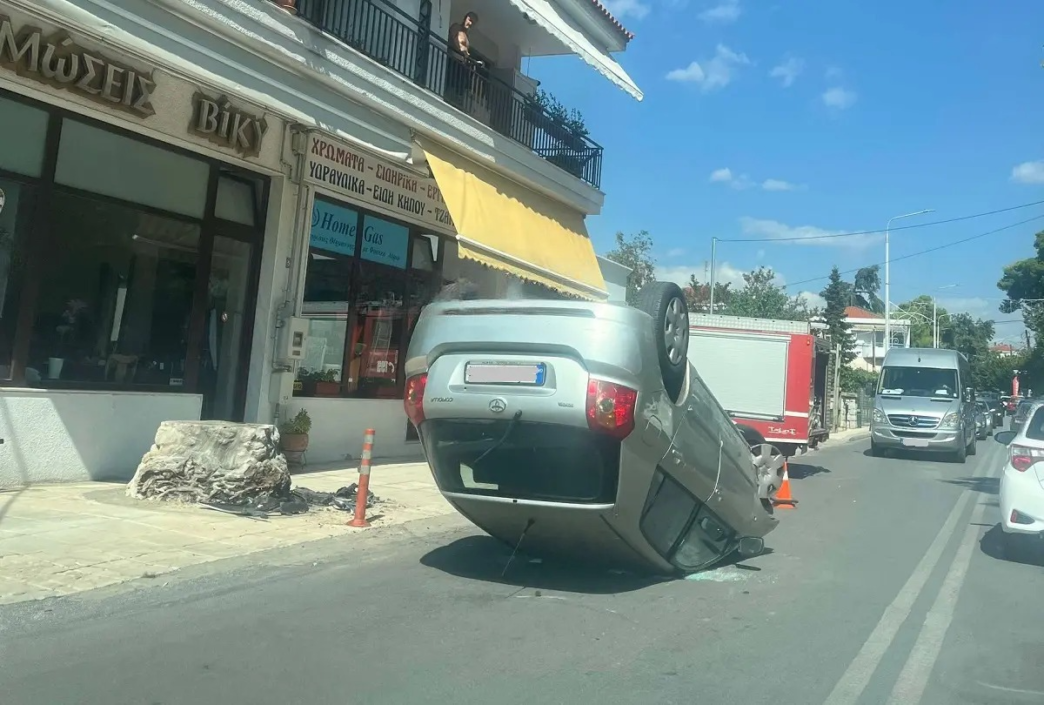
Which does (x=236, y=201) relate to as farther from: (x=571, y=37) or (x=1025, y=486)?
(x=1025, y=486)

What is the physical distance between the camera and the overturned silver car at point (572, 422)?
5.59 metres

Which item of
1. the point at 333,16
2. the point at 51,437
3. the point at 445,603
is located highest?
the point at 333,16

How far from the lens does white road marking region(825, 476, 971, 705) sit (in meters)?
4.58

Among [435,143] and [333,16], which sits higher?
[333,16]

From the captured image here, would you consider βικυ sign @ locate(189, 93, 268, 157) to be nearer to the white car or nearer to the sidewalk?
the sidewalk

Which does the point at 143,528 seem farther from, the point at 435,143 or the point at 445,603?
the point at 435,143

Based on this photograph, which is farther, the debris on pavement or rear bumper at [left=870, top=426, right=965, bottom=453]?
rear bumper at [left=870, top=426, right=965, bottom=453]

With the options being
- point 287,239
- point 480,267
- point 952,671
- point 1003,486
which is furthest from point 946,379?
point 952,671

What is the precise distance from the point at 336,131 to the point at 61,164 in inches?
116

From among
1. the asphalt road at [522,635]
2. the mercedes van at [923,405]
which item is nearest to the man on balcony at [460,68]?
the asphalt road at [522,635]

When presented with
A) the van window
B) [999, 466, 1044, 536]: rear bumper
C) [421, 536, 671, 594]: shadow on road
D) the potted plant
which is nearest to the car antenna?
[421, 536, 671, 594]: shadow on road

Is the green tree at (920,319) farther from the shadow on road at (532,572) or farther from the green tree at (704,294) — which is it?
the shadow on road at (532,572)

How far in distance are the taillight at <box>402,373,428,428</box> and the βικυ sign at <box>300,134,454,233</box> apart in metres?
6.59

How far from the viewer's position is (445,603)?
6000mm
